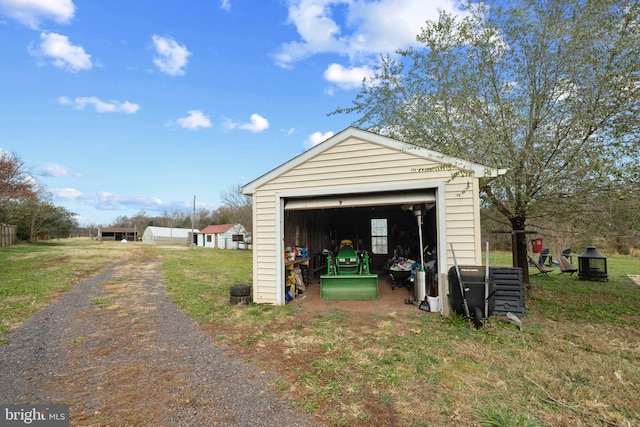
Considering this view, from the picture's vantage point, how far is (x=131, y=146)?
1192 cm

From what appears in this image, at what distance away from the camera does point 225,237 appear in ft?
106

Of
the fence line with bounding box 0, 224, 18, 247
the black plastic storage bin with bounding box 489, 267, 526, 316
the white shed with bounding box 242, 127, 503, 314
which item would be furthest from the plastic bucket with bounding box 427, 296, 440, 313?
the fence line with bounding box 0, 224, 18, 247

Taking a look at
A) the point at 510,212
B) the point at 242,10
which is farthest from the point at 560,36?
the point at 242,10

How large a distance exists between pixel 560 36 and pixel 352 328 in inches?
256

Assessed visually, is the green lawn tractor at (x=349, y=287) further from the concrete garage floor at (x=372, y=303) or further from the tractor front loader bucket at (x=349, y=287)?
the concrete garage floor at (x=372, y=303)

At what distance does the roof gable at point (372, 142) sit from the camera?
16.8ft

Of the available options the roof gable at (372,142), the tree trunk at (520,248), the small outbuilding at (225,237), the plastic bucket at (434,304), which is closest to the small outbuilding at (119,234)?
the small outbuilding at (225,237)

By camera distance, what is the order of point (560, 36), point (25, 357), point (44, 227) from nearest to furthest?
point (25, 357), point (560, 36), point (44, 227)

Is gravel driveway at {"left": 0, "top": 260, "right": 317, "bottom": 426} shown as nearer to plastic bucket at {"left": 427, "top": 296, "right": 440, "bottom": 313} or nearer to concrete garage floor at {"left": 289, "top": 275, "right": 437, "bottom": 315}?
concrete garage floor at {"left": 289, "top": 275, "right": 437, "bottom": 315}

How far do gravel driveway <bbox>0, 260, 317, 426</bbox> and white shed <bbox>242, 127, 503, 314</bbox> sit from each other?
7.08ft

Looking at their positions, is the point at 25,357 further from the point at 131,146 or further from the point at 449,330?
the point at 131,146

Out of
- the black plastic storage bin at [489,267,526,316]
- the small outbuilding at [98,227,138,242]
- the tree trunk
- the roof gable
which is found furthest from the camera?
the small outbuilding at [98,227,138,242]

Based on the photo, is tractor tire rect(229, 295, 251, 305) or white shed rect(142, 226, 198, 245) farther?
white shed rect(142, 226, 198, 245)

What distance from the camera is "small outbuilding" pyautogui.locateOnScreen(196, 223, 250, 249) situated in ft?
98.7
